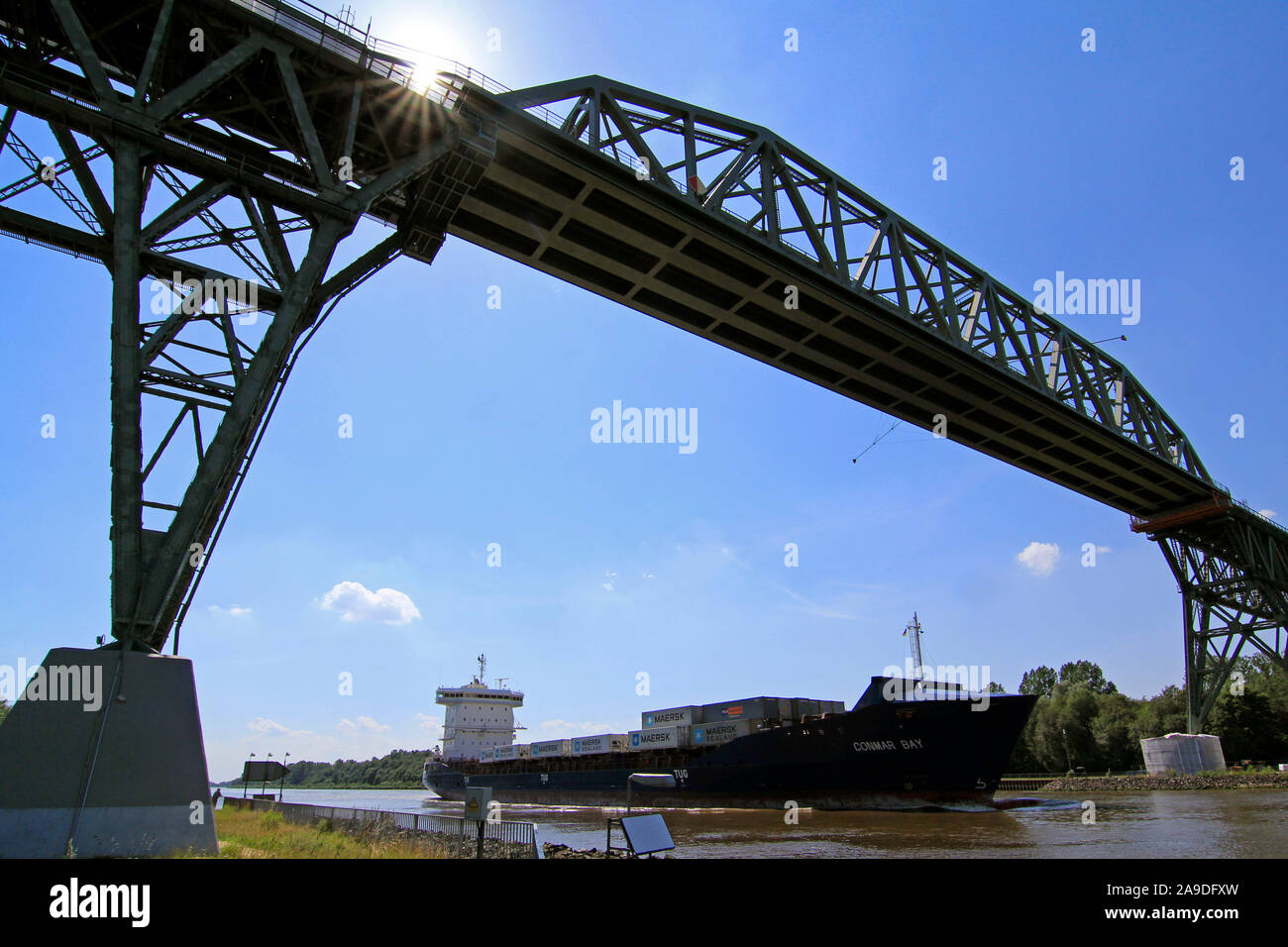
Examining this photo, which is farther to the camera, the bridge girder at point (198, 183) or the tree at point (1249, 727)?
the tree at point (1249, 727)

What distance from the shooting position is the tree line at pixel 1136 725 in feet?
172

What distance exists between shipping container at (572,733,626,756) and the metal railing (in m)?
25.5

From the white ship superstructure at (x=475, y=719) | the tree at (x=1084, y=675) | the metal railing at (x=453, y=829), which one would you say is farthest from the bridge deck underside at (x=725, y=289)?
the tree at (x=1084, y=675)

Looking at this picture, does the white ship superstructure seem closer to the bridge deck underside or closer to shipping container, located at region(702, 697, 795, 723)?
shipping container, located at region(702, 697, 795, 723)

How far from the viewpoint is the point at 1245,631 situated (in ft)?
139

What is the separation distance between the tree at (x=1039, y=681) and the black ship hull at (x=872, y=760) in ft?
274

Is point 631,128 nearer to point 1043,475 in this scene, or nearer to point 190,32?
point 190,32

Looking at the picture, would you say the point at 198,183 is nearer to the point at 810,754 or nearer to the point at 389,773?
the point at 810,754

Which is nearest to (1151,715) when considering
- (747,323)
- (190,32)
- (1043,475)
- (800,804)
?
(1043,475)

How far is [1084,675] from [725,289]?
106 m

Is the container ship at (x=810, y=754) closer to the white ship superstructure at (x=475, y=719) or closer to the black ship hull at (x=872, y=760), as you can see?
the black ship hull at (x=872, y=760)

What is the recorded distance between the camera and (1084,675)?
100 m

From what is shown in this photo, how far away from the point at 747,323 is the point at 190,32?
56.9 feet

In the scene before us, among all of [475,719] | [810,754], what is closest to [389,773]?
[475,719]
